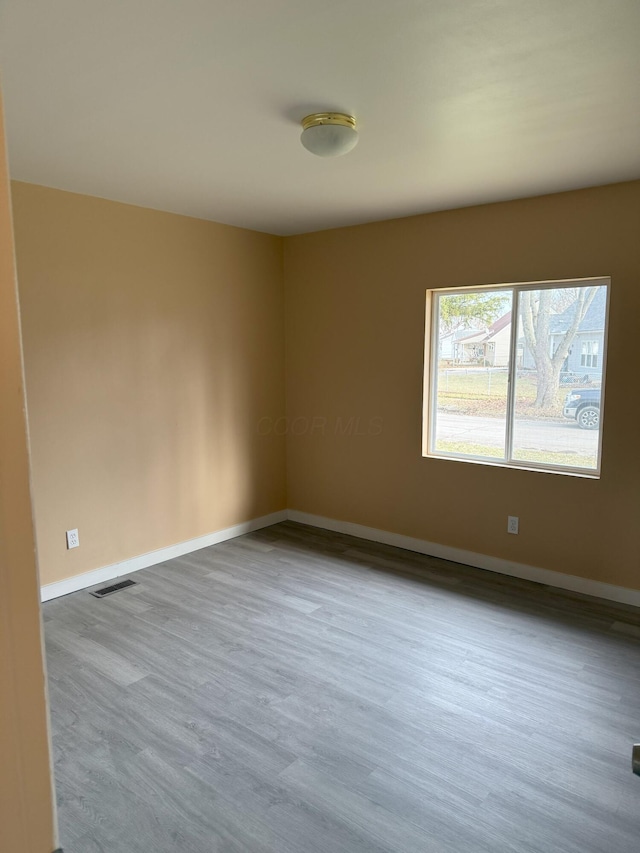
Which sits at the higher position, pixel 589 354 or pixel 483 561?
pixel 589 354

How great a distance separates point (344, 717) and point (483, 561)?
195 cm

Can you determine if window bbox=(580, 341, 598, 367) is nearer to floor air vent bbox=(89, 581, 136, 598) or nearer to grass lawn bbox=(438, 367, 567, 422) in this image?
grass lawn bbox=(438, 367, 567, 422)

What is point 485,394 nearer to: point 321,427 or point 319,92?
point 321,427

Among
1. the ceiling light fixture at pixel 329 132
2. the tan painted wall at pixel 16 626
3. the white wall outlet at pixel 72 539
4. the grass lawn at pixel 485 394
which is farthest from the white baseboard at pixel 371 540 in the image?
Answer: the tan painted wall at pixel 16 626

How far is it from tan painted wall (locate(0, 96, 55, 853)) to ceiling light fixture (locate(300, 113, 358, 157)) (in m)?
2.04

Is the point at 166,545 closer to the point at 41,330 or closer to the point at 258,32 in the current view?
the point at 41,330

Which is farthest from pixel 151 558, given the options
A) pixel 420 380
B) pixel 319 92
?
pixel 319 92

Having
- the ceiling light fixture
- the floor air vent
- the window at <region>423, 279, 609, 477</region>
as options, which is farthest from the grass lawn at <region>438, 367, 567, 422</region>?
the floor air vent

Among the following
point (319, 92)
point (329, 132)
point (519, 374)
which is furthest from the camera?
point (519, 374)

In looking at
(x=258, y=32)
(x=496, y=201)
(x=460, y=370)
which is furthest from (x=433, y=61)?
(x=460, y=370)

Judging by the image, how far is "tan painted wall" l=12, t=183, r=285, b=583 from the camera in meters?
3.39

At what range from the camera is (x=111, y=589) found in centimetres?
366

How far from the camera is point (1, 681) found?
527 millimetres

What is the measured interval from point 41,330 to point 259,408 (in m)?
1.93
